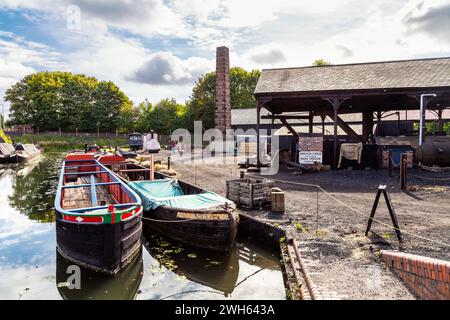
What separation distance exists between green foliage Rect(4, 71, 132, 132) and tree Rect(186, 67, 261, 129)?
14.2m

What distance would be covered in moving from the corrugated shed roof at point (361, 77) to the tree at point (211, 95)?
3168cm

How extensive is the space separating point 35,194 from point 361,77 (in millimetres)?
20620

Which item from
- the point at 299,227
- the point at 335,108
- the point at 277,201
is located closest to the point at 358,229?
the point at 299,227

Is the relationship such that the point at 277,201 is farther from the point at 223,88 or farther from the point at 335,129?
the point at 223,88

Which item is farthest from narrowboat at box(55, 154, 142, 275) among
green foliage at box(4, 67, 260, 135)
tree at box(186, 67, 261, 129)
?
green foliage at box(4, 67, 260, 135)

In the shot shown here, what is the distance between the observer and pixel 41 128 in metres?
64.4

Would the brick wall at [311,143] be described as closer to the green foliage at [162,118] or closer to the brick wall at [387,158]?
the brick wall at [387,158]

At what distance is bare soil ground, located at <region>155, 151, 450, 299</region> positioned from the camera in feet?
18.6

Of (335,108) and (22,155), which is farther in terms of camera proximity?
(22,155)

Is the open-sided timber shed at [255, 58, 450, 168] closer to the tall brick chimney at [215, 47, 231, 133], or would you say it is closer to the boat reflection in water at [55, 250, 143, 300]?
the boat reflection in water at [55, 250, 143, 300]

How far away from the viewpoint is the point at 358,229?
8.61m
